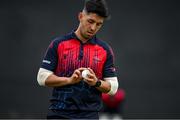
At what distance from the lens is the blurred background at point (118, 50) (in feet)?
Answer: 39.4

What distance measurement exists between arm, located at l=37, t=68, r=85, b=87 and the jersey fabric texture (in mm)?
48

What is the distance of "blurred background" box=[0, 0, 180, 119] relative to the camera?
→ 12000mm

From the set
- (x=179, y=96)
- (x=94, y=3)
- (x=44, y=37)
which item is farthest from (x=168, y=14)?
(x=94, y=3)

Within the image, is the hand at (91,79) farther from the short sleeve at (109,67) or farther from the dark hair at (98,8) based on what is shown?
the dark hair at (98,8)

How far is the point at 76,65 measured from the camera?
5117 millimetres

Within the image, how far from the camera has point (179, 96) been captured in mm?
12133

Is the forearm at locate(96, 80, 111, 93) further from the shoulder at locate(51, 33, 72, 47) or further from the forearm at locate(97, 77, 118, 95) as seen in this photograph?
the shoulder at locate(51, 33, 72, 47)

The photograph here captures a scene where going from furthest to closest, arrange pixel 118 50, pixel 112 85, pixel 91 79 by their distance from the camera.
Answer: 1. pixel 118 50
2. pixel 112 85
3. pixel 91 79

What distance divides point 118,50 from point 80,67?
692 centimetres

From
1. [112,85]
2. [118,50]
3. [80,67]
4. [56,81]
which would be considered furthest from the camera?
[118,50]

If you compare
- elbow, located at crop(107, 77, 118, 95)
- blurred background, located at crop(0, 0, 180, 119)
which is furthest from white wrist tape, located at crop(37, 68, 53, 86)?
blurred background, located at crop(0, 0, 180, 119)

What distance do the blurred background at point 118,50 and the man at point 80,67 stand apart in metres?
6.74

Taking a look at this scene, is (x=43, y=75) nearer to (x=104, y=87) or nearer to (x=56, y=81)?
(x=56, y=81)

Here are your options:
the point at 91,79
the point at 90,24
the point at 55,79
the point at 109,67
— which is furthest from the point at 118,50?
the point at 91,79
